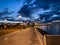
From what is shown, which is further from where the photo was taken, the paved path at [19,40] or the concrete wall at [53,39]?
the paved path at [19,40]

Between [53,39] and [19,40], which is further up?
[53,39]

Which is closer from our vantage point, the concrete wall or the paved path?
the concrete wall

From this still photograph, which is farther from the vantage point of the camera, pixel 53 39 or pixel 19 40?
pixel 19 40

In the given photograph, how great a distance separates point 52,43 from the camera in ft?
37.6

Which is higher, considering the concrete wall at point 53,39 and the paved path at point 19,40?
the concrete wall at point 53,39

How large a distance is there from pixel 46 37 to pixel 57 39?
2.49 ft

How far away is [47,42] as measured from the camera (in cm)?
1166

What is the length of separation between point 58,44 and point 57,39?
357mm

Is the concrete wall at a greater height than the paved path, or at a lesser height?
greater

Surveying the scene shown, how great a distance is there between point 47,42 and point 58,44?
0.76 m

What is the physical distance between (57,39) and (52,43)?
439 mm

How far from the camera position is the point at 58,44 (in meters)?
11.5

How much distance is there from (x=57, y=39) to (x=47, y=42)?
2.37ft
